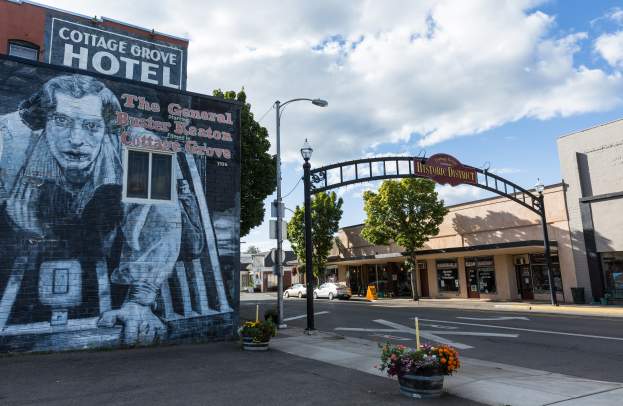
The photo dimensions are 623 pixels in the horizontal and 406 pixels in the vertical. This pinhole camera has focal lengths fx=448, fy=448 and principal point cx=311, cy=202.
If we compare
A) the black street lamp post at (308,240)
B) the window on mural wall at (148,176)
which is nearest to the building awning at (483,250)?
the black street lamp post at (308,240)

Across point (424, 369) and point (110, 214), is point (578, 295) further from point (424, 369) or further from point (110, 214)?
point (110, 214)

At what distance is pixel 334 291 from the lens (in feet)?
118

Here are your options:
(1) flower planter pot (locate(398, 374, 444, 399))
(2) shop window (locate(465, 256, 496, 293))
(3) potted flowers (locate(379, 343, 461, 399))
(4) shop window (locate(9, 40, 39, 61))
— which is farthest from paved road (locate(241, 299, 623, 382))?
(4) shop window (locate(9, 40, 39, 61))

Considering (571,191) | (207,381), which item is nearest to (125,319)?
(207,381)

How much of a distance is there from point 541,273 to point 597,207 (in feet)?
17.9

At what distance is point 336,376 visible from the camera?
331 inches

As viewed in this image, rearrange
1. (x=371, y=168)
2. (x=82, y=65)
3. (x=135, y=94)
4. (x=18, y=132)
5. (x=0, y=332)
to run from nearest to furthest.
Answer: (x=0, y=332)
(x=18, y=132)
(x=135, y=94)
(x=82, y=65)
(x=371, y=168)

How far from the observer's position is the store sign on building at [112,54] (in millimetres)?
15555

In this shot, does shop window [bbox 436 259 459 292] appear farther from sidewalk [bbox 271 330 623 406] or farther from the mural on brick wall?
the mural on brick wall

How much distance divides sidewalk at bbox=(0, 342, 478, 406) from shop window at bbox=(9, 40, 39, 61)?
12.6 meters

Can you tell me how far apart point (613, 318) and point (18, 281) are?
68.8 feet

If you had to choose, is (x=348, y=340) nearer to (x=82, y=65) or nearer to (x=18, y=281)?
(x=18, y=281)

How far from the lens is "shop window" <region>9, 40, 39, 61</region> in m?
17.3

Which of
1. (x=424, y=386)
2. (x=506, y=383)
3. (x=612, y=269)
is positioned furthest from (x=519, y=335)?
(x=612, y=269)
